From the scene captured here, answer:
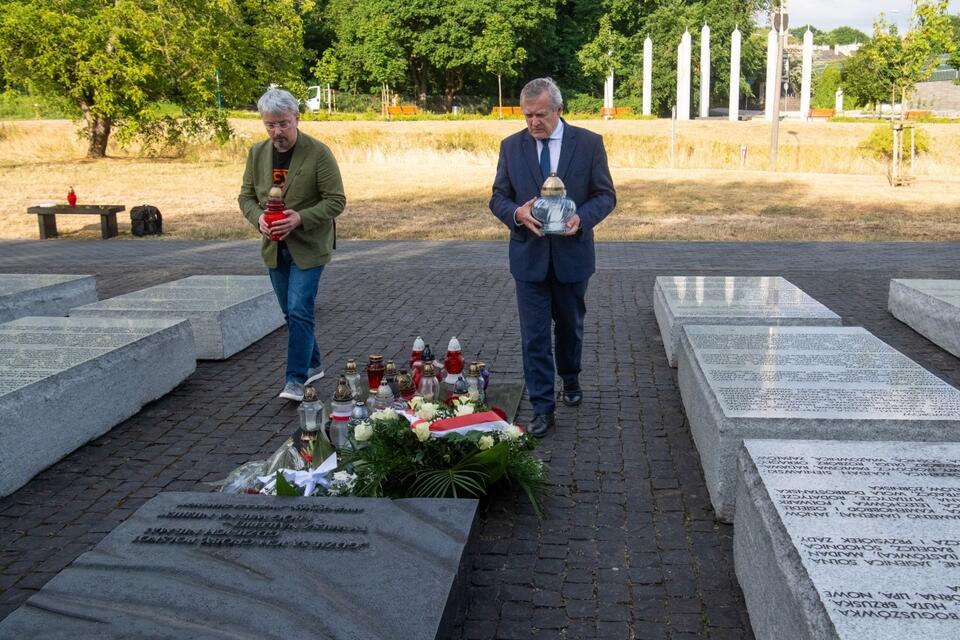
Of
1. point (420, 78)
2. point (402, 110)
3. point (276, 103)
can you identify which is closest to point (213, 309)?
point (276, 103)

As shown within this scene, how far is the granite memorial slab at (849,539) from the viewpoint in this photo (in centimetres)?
262

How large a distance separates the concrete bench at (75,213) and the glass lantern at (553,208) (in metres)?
14.5

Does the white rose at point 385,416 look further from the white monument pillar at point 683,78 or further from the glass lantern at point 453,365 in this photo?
the white monument pillar at point 683,78

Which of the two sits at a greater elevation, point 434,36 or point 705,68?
point 434,36

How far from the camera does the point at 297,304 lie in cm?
643

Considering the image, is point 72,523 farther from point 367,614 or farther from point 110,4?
point 110,4

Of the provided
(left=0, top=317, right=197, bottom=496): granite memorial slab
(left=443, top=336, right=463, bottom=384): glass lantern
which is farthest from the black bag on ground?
(left=443, top=336, right=463, bottom=384): glass lantern

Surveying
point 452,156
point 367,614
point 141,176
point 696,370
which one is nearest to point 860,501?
point 367,614

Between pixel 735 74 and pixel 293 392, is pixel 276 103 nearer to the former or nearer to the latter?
pixel 293 392

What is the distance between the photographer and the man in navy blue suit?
218 inches

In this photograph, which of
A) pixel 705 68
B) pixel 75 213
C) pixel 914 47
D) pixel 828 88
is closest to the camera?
pixel 75 213

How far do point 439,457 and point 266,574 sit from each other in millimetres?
1484

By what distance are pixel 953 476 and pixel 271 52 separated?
120ft

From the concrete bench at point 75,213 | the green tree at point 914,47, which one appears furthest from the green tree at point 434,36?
the concrete bench at point 75,213
